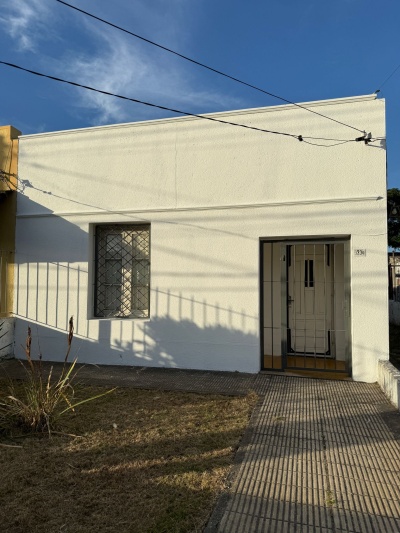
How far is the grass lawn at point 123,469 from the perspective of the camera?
7.77 ft

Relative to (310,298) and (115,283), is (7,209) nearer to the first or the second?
(115,283)

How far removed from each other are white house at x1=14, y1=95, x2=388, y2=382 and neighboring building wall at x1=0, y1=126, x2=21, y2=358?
155 mm

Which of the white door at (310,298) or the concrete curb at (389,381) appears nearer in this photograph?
the concrete curb at (389,381)

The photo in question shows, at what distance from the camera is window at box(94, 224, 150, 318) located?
22.0ft

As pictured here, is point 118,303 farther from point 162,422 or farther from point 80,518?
point 80,518

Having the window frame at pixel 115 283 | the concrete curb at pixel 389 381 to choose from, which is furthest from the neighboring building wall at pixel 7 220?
the concrete curb at pixel 389 381

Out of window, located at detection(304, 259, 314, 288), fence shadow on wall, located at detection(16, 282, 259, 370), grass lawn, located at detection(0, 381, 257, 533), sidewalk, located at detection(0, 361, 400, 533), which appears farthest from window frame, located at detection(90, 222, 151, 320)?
window, located at detection(304, 259, 314, 288)

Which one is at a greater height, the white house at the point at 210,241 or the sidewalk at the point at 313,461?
the white house at the point at 210,241

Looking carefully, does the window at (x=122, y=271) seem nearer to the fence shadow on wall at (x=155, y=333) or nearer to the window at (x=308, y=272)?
the fence shadow on wall at (x=155, y=333)

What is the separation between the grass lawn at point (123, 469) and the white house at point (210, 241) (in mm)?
2052

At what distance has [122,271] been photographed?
682cm

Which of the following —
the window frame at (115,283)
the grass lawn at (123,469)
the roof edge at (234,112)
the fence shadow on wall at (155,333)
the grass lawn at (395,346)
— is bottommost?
the grass lawn at (123,469)

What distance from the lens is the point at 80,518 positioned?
7.79 ft

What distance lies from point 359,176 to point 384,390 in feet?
10.3
